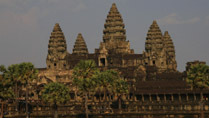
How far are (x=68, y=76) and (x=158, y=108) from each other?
2137 inches

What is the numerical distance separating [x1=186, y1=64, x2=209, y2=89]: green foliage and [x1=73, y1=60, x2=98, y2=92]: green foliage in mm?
22696

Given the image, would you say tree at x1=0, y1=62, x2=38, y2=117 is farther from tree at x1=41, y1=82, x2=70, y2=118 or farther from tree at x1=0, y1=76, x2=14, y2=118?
tree at x1=41, y1=82, x2=70, y2=118

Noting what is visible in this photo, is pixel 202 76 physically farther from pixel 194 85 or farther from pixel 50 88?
pixel 50 88

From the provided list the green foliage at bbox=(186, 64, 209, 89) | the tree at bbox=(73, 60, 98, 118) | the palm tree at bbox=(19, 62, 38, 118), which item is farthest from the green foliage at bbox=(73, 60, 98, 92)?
the green foliage at bbox=(186, 64, 209, 89)

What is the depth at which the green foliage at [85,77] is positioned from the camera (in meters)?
141

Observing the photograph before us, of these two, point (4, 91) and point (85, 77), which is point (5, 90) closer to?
point (4, 91)

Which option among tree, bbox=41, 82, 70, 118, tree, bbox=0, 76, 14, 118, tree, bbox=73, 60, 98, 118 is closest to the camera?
tree, bbox=73, 60, 98, 118

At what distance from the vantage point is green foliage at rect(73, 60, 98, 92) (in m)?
141

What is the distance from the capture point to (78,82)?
463 feet

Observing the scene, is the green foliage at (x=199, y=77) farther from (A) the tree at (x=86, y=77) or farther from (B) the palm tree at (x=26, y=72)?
(B) the palm tree at (x=26, y=72)

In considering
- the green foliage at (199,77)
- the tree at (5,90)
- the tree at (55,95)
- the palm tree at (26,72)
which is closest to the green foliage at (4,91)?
the tree at (5,90)

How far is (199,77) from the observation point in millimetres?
132125

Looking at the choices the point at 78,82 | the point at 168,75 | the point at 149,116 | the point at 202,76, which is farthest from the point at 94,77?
the point at 168,75

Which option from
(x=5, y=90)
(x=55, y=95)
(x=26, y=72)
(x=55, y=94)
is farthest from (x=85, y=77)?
(x=5, y=90)
